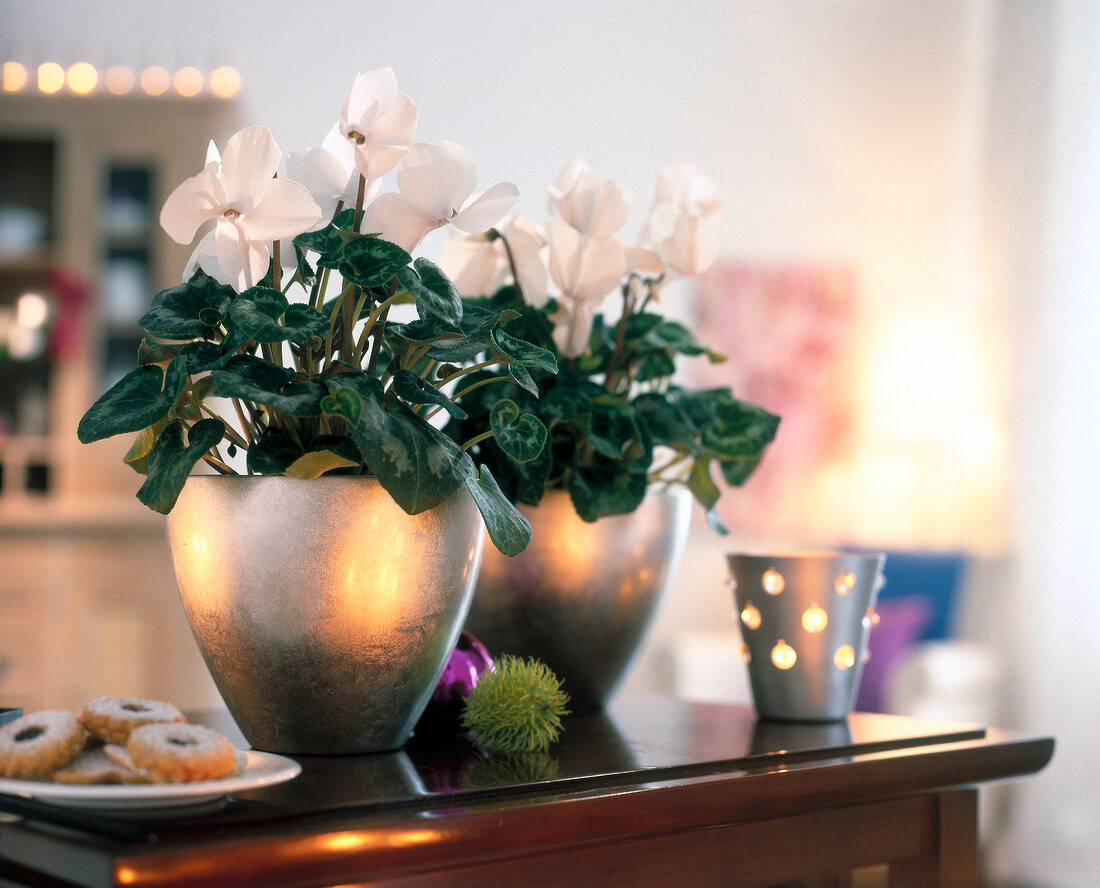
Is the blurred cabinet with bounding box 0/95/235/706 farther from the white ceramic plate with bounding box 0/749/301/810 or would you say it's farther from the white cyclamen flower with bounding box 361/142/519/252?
the white ceramic plate with bounding box 0/749/301/810

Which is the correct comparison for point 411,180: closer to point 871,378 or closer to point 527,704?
point 527,704

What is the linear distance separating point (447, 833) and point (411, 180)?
0.35 meters

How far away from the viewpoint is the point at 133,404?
2.18 ft

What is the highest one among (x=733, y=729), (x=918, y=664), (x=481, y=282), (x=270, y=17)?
(x=270, y=17)

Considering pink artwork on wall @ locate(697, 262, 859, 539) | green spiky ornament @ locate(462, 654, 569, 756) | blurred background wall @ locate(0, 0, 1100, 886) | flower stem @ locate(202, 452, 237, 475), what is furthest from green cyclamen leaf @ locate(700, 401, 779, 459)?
pink artwork on wall @ locate(697, 262, 859, 539)

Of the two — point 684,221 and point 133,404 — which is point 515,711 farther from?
Answer: point 684,221

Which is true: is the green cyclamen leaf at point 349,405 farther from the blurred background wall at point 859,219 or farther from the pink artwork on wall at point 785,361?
the pink artwork on wall at point 785,361

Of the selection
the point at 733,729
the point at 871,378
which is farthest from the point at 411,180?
the point at 871,378

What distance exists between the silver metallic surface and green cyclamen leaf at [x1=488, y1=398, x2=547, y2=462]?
0.25m

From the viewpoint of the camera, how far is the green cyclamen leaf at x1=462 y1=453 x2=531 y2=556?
2.12 ft

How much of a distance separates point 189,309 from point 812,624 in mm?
472

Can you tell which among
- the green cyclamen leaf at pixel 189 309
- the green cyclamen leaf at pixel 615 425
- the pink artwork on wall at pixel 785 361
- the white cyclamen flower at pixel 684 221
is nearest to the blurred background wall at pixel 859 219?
the pink artwork on wall at pixel 785 361

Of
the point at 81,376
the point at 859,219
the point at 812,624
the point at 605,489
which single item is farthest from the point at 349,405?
the point at 859,219

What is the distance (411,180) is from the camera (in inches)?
26.7
